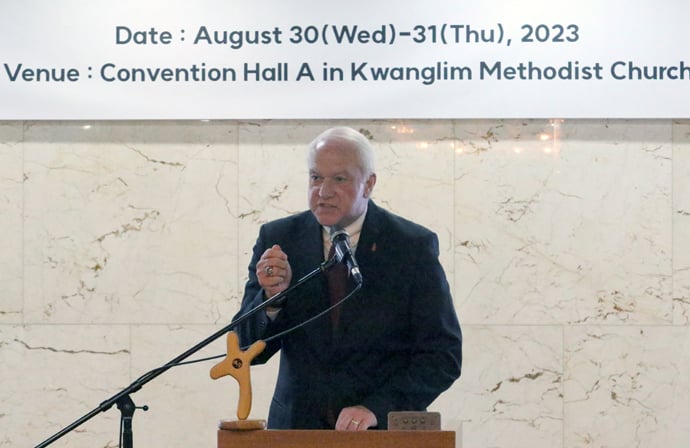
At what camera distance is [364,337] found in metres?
3.36

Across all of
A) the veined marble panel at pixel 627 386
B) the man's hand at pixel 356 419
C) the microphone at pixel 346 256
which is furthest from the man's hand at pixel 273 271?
the veined marble panel at pixel 627 386

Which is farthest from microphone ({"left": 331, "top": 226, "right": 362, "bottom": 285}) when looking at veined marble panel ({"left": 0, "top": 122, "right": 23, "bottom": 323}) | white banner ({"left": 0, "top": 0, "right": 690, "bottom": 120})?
veined marble panel ({"left": 0, "top": 122, "right": 23, "bottom": 323})

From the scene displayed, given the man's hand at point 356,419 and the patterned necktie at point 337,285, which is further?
the patterned necktie at point 337,285

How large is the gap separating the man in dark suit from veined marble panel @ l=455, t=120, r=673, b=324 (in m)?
1.37

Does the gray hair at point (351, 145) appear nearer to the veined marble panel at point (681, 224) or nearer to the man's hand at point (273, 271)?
the man's hand at point (273, 271)

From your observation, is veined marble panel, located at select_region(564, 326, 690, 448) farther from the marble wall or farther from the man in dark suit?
the man in dark suit

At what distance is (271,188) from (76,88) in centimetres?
94

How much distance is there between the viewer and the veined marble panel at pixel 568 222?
4.74 meters

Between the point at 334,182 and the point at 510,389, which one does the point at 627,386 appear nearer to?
the point at 510,389

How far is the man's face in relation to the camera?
3.40 metres

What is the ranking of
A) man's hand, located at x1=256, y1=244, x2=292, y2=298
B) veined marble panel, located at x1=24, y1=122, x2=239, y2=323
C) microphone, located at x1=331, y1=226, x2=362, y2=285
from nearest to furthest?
microphone, located at x1=331, y1=226, x2=362, y2=285 → man's hand, located at x1=256, y1=244, x2=292, y2=298 → veined marble panel, located at x1=24, y1=122, x2=239, y2=323

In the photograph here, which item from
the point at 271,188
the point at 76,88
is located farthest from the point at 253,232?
the point at 76,88

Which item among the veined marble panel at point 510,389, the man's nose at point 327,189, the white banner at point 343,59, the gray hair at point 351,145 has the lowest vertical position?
the veined marble panel at point 510,389

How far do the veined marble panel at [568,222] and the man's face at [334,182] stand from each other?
1464mm
